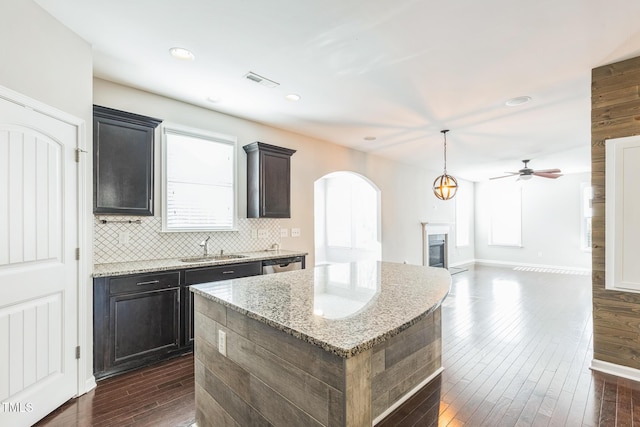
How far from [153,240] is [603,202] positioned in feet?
14.5

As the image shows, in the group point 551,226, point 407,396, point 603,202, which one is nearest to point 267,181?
point 407,396

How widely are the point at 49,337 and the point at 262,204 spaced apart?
7.83ft

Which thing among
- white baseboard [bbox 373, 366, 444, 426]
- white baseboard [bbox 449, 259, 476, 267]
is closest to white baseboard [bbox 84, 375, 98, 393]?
white baseboard [bbox 373, 366, 444, 426]

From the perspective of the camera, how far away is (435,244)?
329 inches

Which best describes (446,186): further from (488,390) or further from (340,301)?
(340,301)

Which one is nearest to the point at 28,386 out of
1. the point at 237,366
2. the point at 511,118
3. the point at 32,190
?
the point at 32,190

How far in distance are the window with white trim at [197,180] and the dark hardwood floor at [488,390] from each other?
1.56m

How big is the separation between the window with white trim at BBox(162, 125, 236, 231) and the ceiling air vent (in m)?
1.10

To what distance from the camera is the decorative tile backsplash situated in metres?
3.01

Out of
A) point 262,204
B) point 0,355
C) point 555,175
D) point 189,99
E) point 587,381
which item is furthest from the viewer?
point 555,175

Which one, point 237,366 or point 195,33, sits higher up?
point 195,33

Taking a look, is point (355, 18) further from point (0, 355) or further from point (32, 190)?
point (0, 355)

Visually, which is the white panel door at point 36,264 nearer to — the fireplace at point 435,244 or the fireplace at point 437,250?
the fireplace at point 435,244

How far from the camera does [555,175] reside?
6.51 metres
